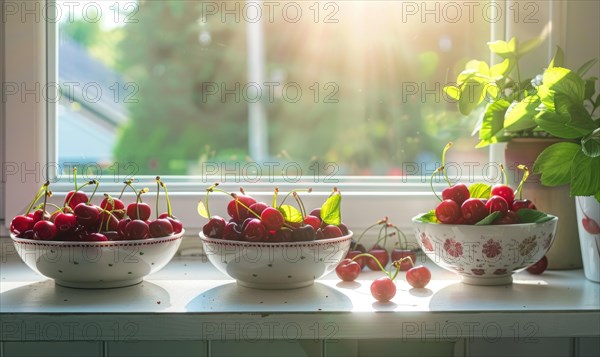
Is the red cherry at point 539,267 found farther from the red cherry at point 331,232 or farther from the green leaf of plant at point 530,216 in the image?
the red cherry at point 331,232

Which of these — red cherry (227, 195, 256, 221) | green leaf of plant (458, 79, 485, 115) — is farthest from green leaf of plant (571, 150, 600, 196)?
red cherry (227, 195, 256, 221)

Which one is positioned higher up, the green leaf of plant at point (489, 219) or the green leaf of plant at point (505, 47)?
the green leaf of plant at point (505, 47)

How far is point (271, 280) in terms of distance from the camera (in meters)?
0.90

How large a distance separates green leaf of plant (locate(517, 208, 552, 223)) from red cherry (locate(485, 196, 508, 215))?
1.0 inches

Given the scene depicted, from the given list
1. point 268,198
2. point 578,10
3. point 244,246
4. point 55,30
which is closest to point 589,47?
point 578,10

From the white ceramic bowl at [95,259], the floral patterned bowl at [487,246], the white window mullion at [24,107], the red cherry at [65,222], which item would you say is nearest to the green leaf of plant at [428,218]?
the floral patterned bowl at [487,246]

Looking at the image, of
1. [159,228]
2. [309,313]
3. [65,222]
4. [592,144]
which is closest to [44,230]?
[65,222]

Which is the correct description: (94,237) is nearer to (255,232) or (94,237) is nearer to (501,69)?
(255,232)

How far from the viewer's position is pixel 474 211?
921 mm

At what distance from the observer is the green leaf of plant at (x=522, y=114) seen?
98cm

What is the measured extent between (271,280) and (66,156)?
0.51 metres

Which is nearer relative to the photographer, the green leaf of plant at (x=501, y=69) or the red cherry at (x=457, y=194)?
the red cherry at (x=457, y=194)

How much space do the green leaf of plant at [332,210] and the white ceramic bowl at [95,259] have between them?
0.20 meters

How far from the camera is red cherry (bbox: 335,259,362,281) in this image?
0.98 metres
